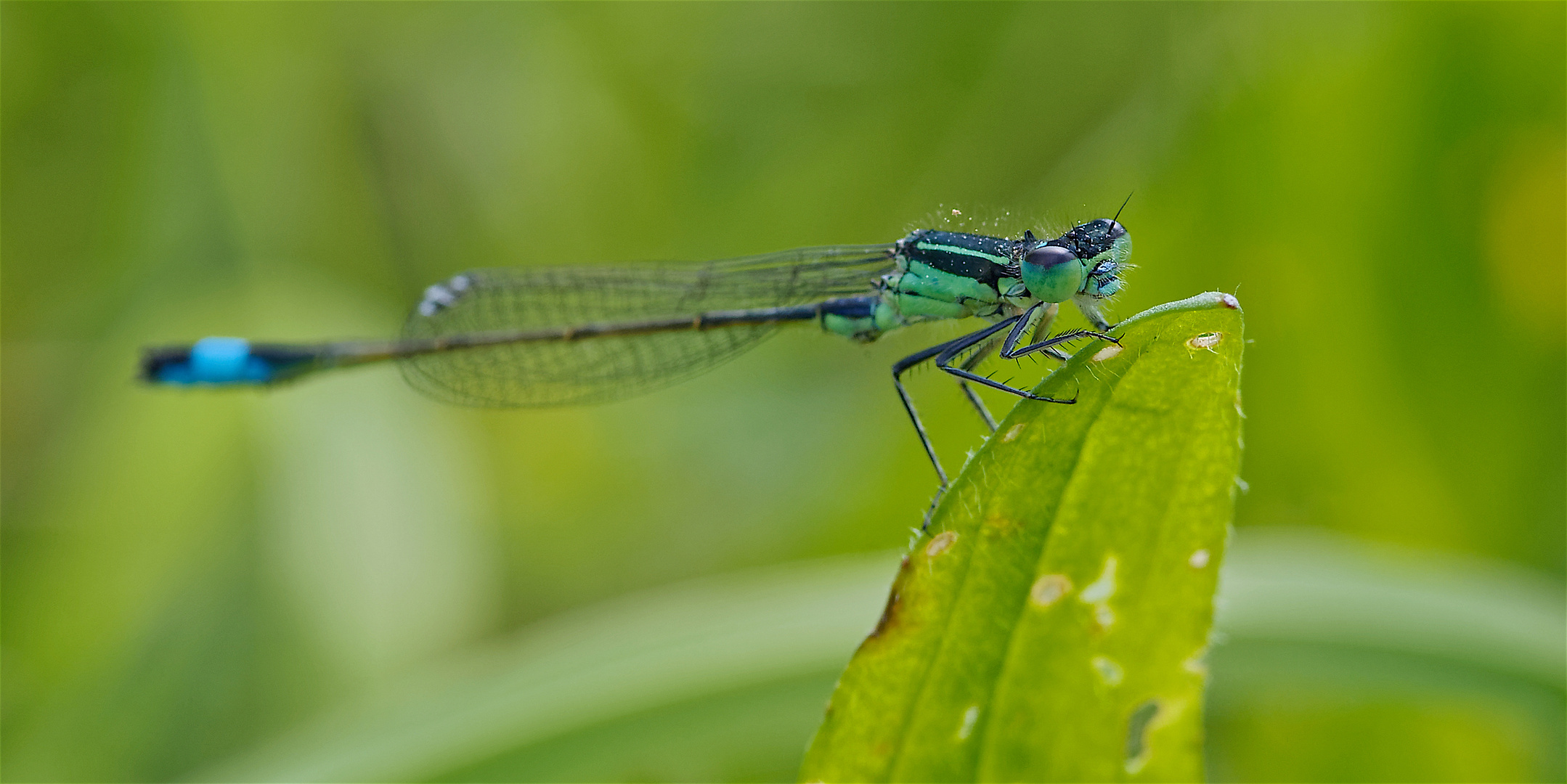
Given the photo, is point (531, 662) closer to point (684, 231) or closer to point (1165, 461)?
point (1165, 461)

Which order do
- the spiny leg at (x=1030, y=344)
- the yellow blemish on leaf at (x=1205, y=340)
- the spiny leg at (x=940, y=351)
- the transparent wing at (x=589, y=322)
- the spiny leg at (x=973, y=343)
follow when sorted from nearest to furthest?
the yellow blemish on leaf at (x=1205, y=340) → the spiny leg at (x=1030, y=344) → the spiny leg at (x=973, y=343) → the spiny leg at (x=940, y=351) → the transparent wing at (x=589, y=322)

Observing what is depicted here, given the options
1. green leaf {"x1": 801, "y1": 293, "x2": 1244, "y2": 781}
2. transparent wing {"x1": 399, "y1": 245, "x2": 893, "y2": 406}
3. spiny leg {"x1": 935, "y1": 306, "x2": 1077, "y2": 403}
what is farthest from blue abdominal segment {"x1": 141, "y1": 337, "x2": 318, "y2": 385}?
green leaf {"x1": 801, "y1": 293, "x2": 1244, "y2": 781}

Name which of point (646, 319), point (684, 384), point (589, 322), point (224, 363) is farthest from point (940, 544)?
point (684, 384)

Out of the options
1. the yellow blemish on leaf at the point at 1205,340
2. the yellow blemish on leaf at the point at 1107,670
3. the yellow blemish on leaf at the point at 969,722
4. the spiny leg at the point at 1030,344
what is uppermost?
the spiny leg at the point at 1030,344

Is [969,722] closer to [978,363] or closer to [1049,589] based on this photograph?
[1049,589]

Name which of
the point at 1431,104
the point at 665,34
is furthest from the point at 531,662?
the point at 665,34

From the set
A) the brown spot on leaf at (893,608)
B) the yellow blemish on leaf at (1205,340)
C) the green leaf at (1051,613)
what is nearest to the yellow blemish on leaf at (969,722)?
the green leaf at (1051,613)

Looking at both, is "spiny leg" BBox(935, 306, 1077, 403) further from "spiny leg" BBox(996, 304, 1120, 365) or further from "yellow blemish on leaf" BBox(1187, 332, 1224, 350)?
"yellow blemish on leaf" BBox(1187, 332, 1224, 350)

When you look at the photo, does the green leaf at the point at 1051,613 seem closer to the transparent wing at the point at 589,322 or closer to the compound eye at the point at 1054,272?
the compound eye at the point at 1054,272
